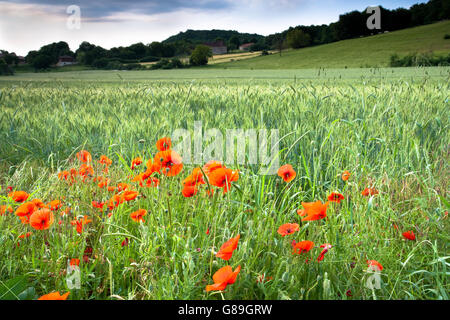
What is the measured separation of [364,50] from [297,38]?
33.9ft

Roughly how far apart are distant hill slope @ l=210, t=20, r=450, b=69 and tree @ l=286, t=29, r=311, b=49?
3.52 ft

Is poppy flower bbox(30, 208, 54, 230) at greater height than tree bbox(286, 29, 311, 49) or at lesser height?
lesser

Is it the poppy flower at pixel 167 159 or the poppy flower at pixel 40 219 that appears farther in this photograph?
the poppy flower at pixel 167 159

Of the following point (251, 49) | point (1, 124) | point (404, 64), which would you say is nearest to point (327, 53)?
point (251, 49)

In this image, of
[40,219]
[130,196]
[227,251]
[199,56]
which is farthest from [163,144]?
[199,56]

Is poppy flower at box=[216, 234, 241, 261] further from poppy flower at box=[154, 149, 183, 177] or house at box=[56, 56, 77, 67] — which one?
house at box=[56, 56, 77, 67]

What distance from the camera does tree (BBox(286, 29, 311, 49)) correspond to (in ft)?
157

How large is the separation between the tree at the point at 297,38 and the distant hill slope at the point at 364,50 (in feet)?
3.52

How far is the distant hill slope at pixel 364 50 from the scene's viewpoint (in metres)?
35.5

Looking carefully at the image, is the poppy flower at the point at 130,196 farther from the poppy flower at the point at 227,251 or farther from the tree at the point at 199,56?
the tree at the point at 199,56

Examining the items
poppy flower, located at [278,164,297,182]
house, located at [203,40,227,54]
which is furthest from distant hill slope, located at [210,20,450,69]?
poppy flower, located at [278,164,297,182]

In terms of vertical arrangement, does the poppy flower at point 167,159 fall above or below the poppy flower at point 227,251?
above

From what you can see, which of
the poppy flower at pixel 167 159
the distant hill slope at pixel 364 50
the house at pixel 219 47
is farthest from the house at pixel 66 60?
the house at pixel 219 47
